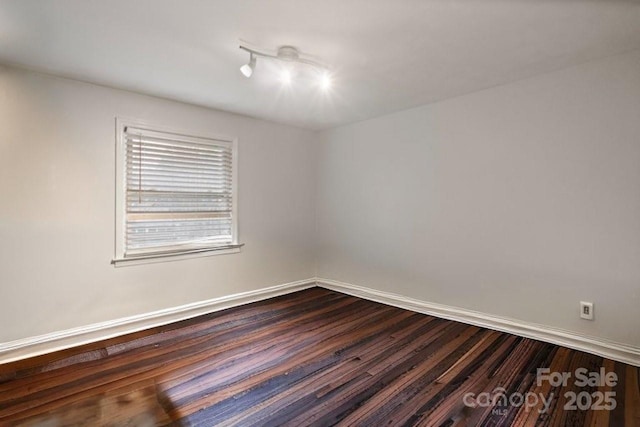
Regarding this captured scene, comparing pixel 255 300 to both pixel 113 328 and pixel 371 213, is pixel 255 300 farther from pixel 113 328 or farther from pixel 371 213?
pixel 371 213

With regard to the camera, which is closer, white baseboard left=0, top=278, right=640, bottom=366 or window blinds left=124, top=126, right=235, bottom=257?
white baseboard left=0, top=278, right=640, bottom=366

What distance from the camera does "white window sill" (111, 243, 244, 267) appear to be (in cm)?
296

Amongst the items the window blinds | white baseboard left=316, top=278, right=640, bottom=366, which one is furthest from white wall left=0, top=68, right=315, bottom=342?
white baseboard left=316, top=278, right=640, bottom=366

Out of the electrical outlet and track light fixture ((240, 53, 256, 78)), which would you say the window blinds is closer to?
track light fixture ((240, 53, 256, 78))

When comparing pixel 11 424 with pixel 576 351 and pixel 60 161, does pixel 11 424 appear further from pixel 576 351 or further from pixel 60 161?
pixel 576 351

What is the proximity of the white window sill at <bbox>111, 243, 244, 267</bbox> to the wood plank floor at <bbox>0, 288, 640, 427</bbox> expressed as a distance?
2.24ft

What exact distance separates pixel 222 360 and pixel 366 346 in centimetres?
117

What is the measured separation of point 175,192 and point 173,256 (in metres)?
0.67

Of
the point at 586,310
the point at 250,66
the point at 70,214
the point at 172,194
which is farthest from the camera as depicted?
the point at 172,194

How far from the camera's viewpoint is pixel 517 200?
9.17 feet

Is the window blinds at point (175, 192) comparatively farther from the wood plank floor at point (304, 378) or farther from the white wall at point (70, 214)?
the wood plank floor at point (304, 378)

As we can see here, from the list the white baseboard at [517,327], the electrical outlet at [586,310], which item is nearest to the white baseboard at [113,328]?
the white baseboard at [517,327]

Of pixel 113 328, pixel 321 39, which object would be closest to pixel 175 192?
pixel 113 328

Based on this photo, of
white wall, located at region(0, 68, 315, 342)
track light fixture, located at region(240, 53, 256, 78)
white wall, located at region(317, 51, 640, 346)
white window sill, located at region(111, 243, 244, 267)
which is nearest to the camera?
track light fixture, located at region(240, 53, 256, 78)
